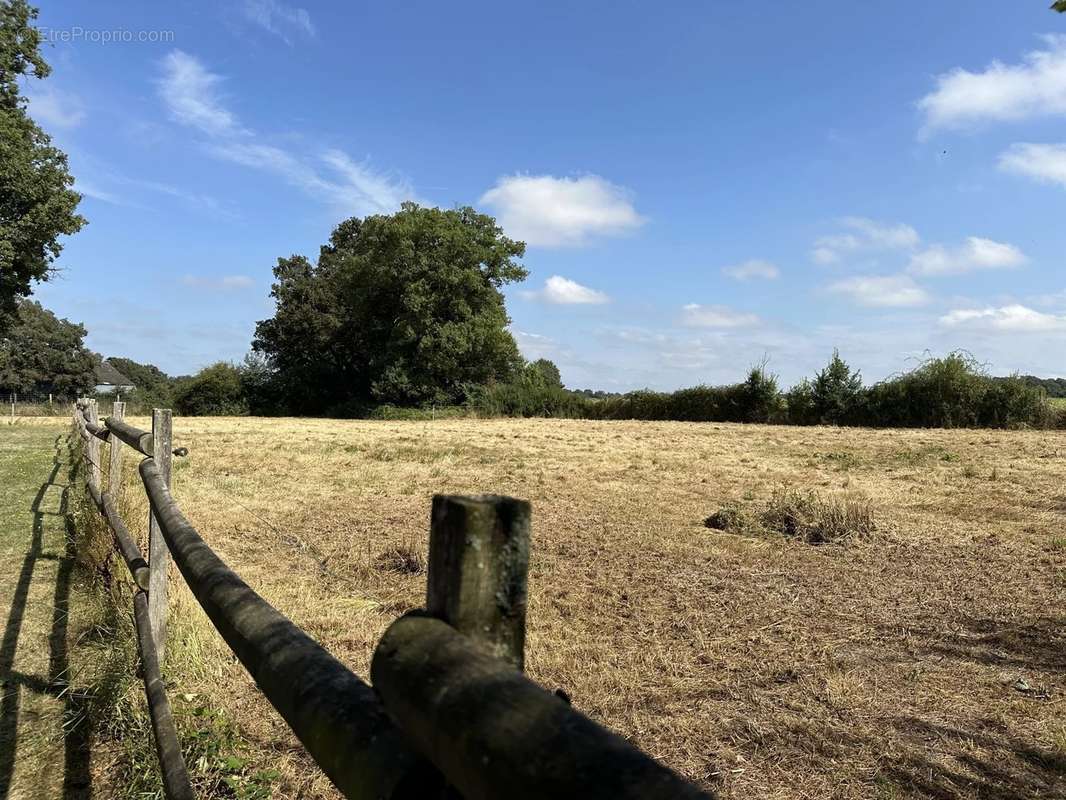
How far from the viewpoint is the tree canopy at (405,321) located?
37125 millimetres

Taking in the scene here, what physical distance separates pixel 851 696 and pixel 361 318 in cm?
3928

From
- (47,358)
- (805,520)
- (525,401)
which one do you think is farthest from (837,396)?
(47,358)

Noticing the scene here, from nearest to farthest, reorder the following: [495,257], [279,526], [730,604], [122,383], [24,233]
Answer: [730,604] → [279,526] → [24,233] → [495,257] → [122,383]

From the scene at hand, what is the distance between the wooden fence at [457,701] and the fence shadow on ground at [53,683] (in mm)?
2310

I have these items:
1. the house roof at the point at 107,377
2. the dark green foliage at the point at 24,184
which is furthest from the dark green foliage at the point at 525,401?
the house roof at the point at 107,377

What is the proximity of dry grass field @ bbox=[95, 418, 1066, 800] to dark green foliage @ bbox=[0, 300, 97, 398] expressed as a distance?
61.9m

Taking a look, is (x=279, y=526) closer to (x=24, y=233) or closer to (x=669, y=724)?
(x=669, y=724)

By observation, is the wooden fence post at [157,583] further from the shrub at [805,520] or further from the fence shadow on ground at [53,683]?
the shrub at [805,520]

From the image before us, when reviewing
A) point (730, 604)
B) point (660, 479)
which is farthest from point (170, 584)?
point (660, 479)

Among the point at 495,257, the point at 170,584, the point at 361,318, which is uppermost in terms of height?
the point at 495,257

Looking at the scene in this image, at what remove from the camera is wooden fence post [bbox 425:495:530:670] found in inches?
35.1

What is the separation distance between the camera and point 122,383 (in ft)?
251

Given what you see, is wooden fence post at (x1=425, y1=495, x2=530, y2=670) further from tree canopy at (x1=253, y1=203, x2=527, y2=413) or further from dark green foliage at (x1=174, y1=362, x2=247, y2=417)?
dark green foliage at (x1=174, y1=362, x2=247, y2=417)

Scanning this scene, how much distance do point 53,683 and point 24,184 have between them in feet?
89.1
